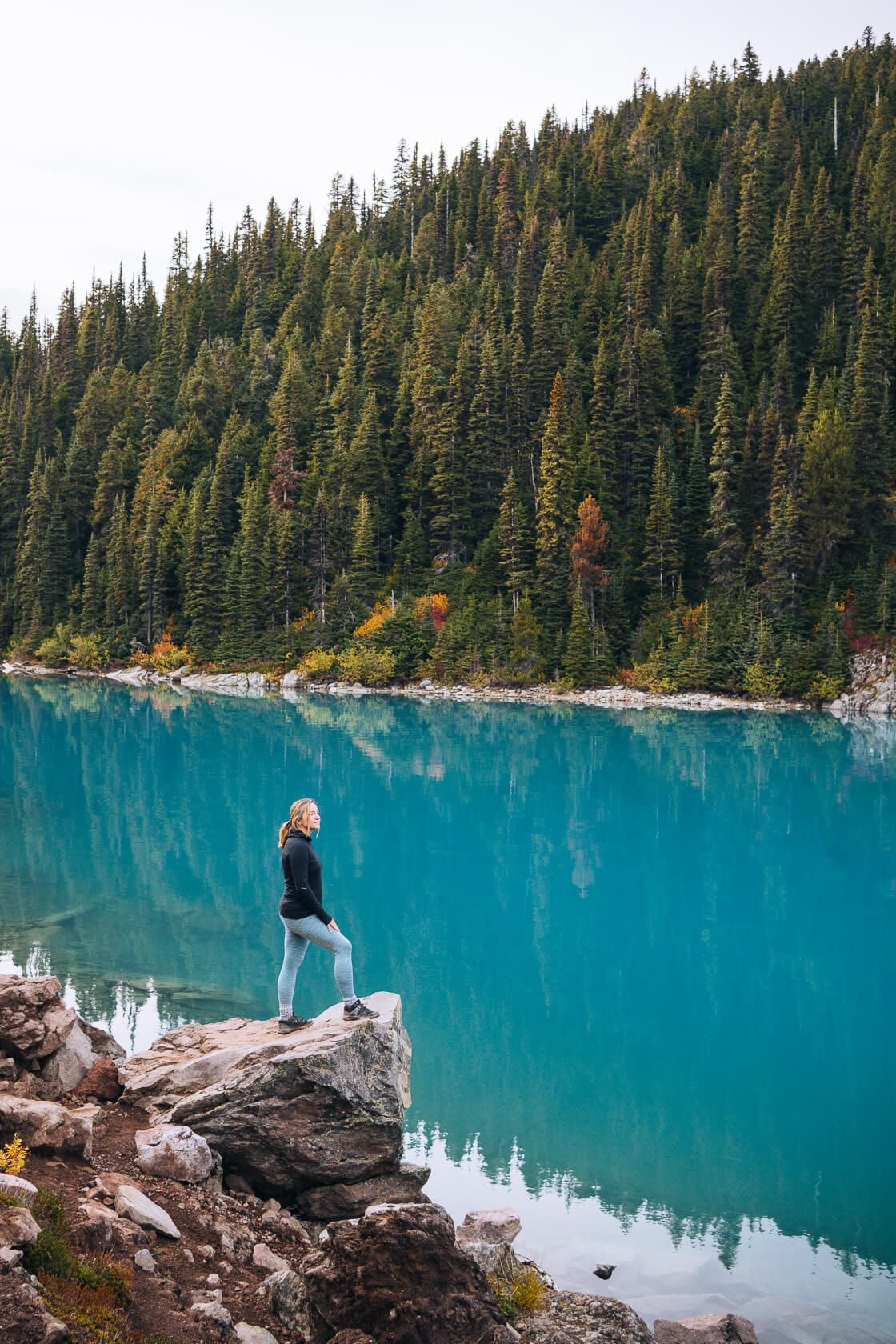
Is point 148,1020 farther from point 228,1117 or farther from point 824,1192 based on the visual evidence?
point 824,1192

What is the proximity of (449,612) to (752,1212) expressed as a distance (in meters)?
60.6

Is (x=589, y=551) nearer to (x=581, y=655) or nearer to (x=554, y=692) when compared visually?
(x=581, y=655)

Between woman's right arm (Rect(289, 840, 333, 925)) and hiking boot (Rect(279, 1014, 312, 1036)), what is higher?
woman's right arm (Rect(289, 840, 333, 925))

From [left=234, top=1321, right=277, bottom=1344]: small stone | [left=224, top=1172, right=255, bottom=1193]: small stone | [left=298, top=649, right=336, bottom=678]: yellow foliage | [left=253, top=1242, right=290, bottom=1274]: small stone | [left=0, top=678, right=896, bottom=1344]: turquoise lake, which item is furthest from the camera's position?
[left=298, top=649, right=336, bottom=678]: yellow foliage

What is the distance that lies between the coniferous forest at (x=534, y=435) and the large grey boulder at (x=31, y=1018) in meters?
52.6

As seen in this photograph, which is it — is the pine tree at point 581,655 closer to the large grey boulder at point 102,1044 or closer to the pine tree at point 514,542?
the pine tree at point 514,542

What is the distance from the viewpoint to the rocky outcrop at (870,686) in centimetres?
5331

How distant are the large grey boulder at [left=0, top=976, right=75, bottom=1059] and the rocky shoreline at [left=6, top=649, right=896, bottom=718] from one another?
50.5 m

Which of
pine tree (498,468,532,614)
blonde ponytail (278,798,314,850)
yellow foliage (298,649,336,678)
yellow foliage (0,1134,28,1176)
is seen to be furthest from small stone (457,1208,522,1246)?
yellow foliage (298,649,336,678)

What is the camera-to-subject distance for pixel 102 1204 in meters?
6.05

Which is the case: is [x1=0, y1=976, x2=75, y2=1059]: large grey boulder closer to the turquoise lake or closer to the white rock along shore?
the turquoise lake

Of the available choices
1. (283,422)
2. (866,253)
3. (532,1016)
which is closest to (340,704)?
(283,422)

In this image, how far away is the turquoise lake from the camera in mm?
8617

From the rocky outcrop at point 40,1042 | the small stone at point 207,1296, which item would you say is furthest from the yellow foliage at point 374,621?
the small stone at point 207,1296
